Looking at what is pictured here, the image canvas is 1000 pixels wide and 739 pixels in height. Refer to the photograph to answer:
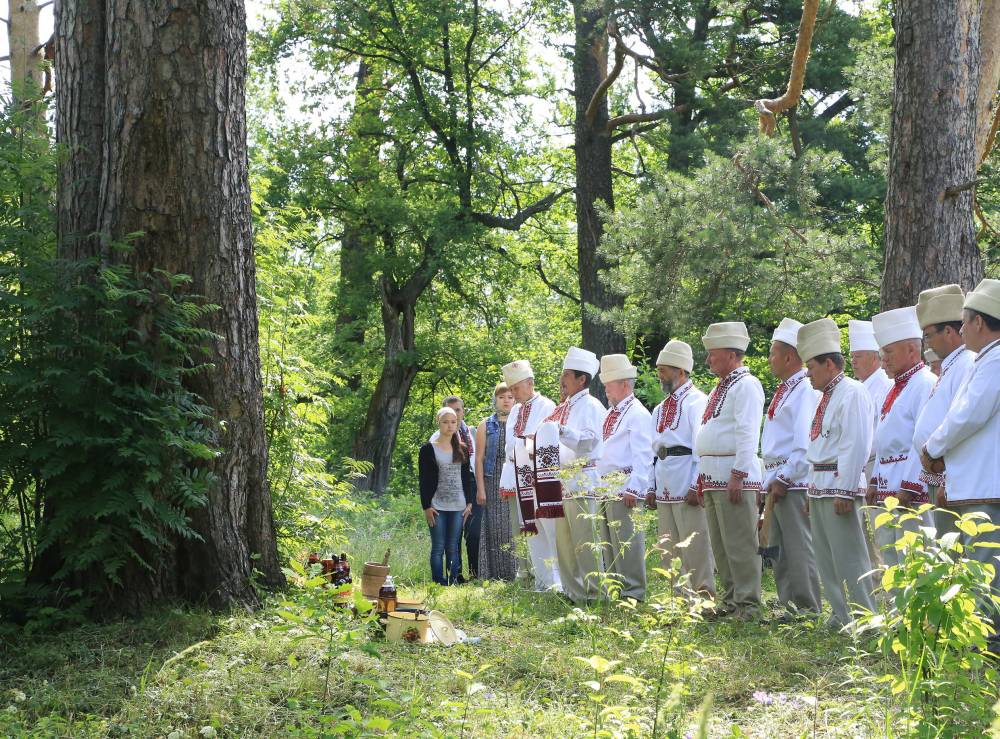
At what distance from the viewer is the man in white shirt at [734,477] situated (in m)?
7.71

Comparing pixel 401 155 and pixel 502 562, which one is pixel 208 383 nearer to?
pixel 502 562

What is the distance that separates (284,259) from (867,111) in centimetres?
866

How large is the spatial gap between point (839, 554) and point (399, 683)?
11.2 ft

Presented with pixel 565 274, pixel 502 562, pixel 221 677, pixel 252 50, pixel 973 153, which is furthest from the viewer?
pixel 565 274

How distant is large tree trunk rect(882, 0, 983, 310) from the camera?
888cm

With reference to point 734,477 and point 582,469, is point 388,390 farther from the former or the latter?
point 734,477

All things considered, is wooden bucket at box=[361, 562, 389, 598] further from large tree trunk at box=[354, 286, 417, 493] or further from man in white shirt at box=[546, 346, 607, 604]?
large tree trunk at box=[354, 286, 417, 493]

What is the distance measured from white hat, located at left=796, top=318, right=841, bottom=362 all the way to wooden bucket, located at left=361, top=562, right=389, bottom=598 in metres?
3.33

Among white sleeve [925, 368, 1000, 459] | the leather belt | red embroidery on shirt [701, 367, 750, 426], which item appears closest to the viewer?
white sleeve [925, 368, 1000, 459]

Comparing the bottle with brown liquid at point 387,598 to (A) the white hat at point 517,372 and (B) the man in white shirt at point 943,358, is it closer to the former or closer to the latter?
(B) the man in white shirt at point 943,358

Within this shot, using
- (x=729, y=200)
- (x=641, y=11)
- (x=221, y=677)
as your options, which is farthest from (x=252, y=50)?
(x=221, y=677)

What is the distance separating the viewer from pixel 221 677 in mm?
4887

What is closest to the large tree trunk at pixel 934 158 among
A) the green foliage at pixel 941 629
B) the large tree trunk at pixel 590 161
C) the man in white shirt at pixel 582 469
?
the man in white shirt at pixel 582 469

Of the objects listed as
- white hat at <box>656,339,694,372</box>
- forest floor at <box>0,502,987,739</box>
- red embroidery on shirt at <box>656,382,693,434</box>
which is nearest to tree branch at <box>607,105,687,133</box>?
white hat at <box>656,339,694,372</box>
